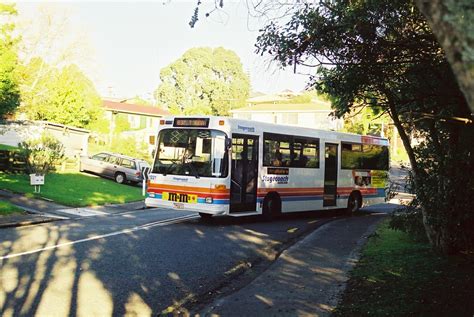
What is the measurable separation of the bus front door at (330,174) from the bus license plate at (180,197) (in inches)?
250

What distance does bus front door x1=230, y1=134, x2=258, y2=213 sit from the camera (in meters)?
Result: 14.5

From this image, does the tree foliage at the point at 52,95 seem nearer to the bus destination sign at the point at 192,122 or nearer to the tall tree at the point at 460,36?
the bus destination sign at the point at 192,122

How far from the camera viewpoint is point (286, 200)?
54.5ft

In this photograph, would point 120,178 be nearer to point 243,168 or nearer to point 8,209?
point 8,209

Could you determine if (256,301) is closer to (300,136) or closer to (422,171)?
(422,171)

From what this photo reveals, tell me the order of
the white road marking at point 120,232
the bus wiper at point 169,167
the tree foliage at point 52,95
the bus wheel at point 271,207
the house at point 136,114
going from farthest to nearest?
1. the house at point 136,114
2. the tree foliage at point 52,95
3. the bus wheel at point 271,207
4. the bus wiper at point 169,167
5. the white road marking at point 120,232

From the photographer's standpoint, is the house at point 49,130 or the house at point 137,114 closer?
the house at point 49,130

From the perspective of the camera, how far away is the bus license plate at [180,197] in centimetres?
1406

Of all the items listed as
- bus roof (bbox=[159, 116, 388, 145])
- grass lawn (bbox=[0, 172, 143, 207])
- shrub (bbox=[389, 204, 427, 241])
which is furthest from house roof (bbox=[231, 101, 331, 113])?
shrub (bbox=[389, 204, 427, 241])

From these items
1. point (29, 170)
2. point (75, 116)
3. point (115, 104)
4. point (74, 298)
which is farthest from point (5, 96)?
point (115, 104)

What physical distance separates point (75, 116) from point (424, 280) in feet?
130

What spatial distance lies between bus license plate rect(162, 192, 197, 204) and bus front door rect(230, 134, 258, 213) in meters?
1.14

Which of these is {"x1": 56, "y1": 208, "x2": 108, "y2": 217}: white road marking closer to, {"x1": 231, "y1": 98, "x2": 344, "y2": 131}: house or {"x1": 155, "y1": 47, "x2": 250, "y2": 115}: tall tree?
{"x1": 231, "y1": 98, "x2": 344, "y2": 131}: house

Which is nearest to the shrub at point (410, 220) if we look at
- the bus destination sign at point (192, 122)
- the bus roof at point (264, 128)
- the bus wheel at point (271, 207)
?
the bus roof at point (264, 128)
